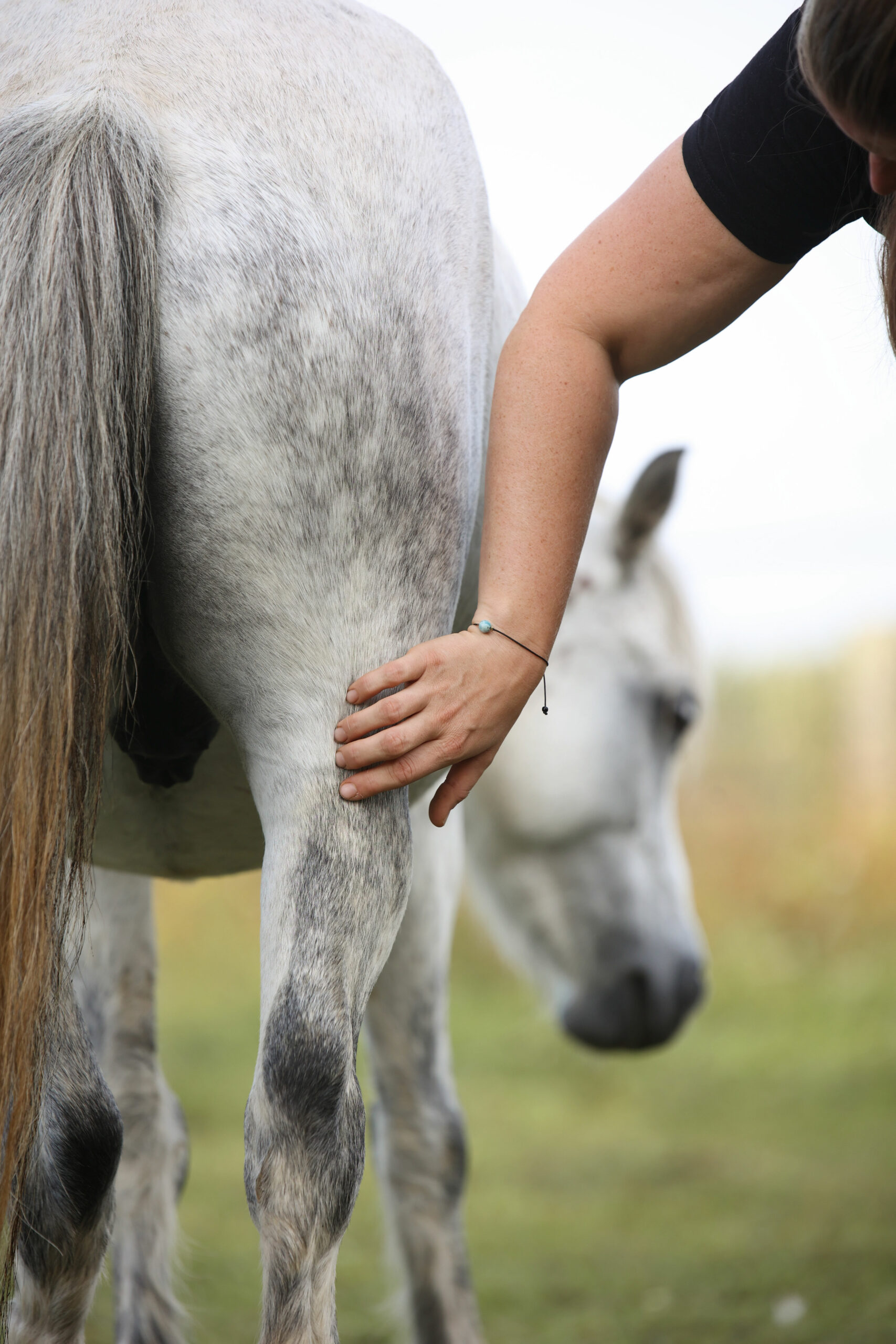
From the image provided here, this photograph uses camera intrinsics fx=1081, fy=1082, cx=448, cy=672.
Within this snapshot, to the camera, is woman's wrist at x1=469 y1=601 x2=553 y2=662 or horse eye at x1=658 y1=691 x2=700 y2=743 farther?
horse eye at x1=658 y1=691 x2=700 y2=743

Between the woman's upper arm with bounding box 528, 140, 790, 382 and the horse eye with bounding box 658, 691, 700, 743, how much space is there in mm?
1190

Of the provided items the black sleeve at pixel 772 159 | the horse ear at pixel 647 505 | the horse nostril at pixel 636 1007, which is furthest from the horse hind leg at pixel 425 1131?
the black sleeve at pixel 772 159

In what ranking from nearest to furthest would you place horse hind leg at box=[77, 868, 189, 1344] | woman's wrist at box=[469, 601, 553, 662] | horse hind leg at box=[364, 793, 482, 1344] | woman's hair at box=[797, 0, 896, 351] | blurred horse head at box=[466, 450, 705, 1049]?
woman's hair at box=[797, 0, 896, 351], woman's wrist at box=[469, 601, 553, 662], horse hind leg at box=[77, 868, 189, 1344], horse hind leg at box=[364, 793, 482, 1344], blurred horse head at box=[466, 450, 705, 1049]

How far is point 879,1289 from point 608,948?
2.44 feet

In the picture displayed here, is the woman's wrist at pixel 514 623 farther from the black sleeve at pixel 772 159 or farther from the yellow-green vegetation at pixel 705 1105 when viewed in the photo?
the yellow-green vegetation at pixel 705 1105

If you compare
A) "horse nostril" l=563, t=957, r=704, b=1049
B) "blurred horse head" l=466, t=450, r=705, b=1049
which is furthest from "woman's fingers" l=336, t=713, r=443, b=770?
"horse nostril" l=563, t=957, r=704, b=1049

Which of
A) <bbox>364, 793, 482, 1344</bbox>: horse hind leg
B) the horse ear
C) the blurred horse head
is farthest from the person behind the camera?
the blurred horse head

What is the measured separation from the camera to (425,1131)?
172 cm

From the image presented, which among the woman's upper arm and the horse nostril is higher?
the woman's upper arm

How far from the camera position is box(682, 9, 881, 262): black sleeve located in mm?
888

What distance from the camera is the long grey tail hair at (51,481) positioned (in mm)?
760

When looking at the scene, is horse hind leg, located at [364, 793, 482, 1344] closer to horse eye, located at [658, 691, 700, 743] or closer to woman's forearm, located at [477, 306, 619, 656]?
horse eye, located at [658, 691, 700, 743]

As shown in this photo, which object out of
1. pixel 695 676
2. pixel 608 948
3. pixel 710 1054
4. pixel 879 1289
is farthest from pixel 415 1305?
pixel 710 1054

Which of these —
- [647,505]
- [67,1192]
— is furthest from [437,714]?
[647,505]
